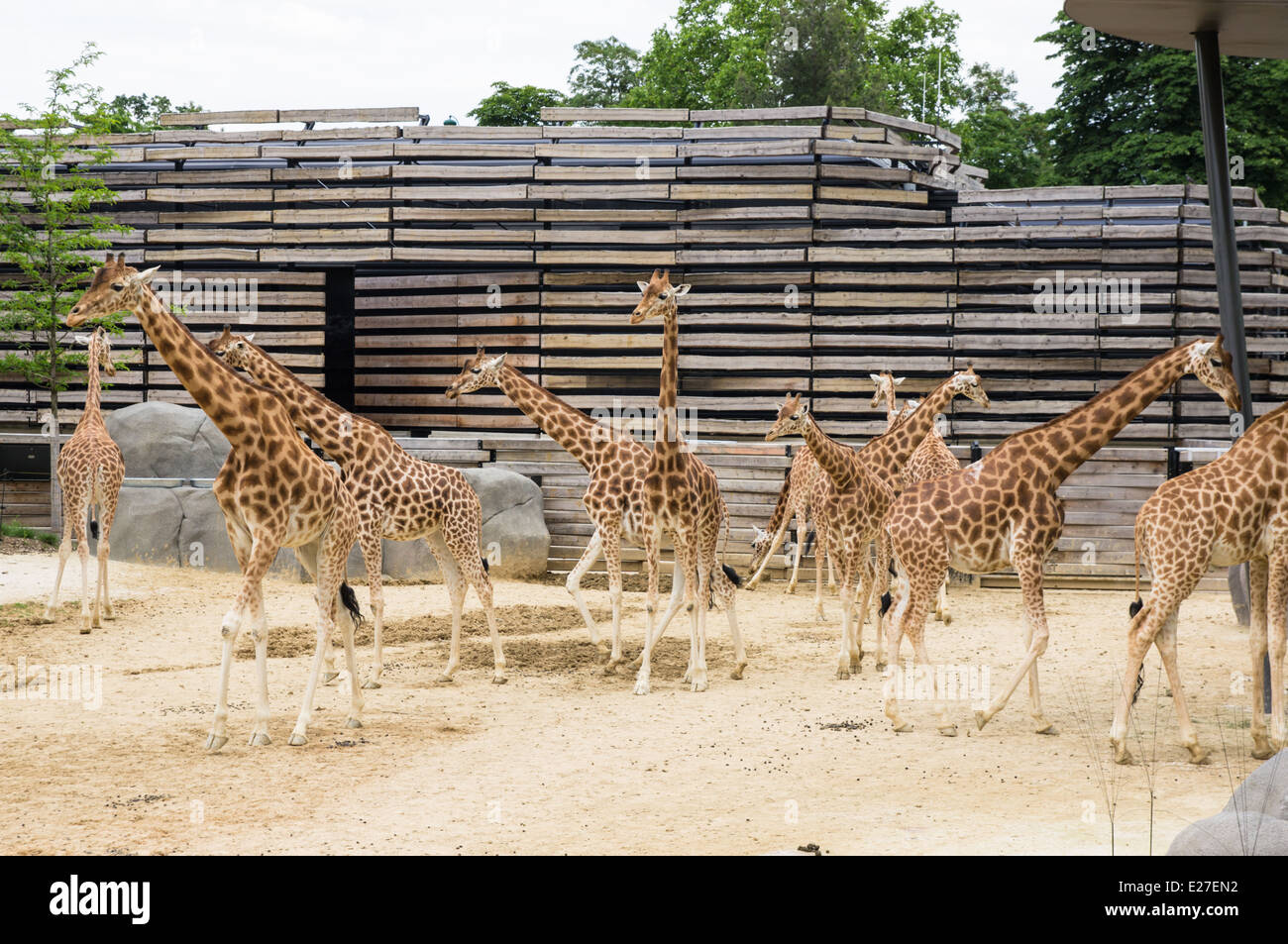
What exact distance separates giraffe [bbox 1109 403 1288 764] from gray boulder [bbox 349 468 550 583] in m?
9.70

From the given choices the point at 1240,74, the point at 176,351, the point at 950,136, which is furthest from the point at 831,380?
the point at 1240,74

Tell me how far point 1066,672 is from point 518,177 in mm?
13053

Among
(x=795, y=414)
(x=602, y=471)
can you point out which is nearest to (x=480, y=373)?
(x=602, y=471)

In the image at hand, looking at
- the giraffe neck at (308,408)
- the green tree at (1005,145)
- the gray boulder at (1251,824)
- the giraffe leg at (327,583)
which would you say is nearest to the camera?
the gray boulder at (1251,824)

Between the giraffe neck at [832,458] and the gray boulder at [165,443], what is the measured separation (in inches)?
379

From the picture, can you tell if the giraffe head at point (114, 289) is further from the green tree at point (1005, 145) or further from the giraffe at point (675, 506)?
the green tree at point (1005, 145)

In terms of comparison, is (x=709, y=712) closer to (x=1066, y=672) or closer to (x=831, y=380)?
(x=1066, y=672)

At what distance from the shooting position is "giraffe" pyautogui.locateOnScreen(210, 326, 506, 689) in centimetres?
936

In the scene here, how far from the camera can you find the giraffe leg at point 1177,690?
288 inches

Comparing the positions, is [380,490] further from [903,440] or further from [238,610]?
[903,440]

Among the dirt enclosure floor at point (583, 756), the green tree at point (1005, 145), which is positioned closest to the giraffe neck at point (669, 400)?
the dirt enclosure floor at point (583, 756)

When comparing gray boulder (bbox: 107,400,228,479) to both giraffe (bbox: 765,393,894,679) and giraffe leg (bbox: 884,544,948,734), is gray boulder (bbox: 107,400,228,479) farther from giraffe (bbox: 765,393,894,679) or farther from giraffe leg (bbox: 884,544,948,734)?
giraffe leg (bbox: 884,544,948,734)

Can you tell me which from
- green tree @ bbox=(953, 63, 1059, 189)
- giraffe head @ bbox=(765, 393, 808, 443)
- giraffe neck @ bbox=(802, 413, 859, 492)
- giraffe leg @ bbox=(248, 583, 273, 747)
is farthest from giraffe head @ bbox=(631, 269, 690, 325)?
green tree @ bbox=(953, 63, 1059, 189)

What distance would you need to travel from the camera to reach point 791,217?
18.9m
